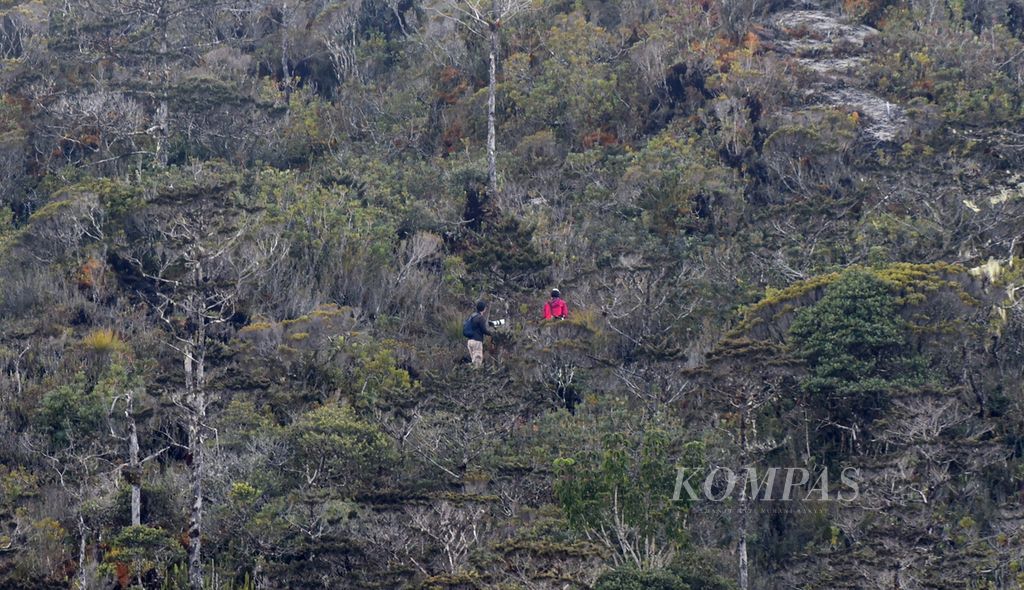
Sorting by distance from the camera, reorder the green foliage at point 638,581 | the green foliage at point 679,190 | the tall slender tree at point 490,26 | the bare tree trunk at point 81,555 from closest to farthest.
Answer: the green foliage at point 638,581 < the bare tree trunk at point 81,555 < the green foliage at point 679,190 < the tall slender tree at point 490,26

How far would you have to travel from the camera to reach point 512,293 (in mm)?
25875

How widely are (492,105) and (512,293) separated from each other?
19.3 feet

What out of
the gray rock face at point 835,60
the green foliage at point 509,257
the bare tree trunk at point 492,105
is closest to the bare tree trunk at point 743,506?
the green foliage at point 509,257

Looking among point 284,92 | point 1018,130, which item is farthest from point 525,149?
point 1018,130

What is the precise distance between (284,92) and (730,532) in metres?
16.9

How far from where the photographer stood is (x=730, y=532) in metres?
20.9

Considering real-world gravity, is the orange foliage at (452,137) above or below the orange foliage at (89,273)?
above

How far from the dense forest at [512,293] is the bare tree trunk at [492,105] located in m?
0.15

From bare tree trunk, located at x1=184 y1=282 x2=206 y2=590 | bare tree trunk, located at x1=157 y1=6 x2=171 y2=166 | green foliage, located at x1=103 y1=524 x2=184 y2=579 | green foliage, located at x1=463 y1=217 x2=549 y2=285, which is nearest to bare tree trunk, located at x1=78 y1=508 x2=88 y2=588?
green foliage, located at x1=103 y1=524 x2=184 y2=579

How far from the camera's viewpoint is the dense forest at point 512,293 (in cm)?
1992

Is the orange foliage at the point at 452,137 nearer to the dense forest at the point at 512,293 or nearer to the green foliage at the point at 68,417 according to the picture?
the dense forest at the point at 512,293

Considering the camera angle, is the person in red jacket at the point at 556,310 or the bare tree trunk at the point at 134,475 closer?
the bare tree trunk at the point at 134,475

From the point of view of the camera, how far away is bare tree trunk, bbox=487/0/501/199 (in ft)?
97.7

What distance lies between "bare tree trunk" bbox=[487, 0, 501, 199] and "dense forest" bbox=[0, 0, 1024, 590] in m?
0.15
